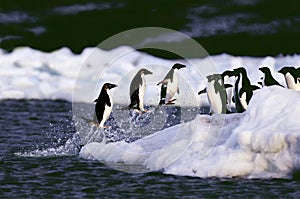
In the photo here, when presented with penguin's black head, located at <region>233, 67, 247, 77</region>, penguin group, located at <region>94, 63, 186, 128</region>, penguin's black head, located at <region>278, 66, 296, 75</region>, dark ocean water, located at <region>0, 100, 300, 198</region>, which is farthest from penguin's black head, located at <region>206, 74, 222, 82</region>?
dark ocean water, located at <region>0, 100, 300, 198</region>

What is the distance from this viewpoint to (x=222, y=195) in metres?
17.5

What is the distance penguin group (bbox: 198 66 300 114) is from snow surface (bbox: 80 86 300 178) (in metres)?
4.72

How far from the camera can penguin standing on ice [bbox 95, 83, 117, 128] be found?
2650 centimetres

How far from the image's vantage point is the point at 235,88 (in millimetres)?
28438

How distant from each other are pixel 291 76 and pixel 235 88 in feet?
8.22

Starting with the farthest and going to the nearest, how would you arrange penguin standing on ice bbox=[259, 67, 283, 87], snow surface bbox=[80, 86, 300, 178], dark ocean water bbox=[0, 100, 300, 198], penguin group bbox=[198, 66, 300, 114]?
1. penguin standing on ice bbox=[259, 67, 283, 87]
2. penguin group bbox=[198, 66, 300, 114]
3. snow surface bbox=[80, 86, 300, 178]
4. dark ocean water bbox=[0, 100, 300, 198]

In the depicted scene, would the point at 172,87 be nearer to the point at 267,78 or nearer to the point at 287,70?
the point at 267,78

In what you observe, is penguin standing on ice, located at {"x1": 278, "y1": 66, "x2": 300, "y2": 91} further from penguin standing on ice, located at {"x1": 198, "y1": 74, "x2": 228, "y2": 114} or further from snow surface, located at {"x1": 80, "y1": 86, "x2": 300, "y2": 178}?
snow surface, located at {"x1": 80, "y1": 86, "x2": 300, "y2": 178}

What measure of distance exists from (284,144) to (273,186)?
1341mm

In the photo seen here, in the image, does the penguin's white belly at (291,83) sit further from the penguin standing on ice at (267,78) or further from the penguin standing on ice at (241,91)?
the penguin standing on ice at (241,91)

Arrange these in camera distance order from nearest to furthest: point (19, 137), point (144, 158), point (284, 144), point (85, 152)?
point (284, 144)
point (144, 158)
point (85, 152)
point (19, 137)

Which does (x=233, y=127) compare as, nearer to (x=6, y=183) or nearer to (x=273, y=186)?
(x=273, y=186)

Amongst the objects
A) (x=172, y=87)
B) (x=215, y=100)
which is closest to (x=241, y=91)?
(x=215, y=100)

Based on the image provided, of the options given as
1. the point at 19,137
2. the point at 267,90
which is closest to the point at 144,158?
the point at 267,90
